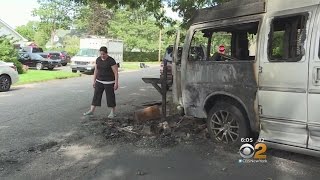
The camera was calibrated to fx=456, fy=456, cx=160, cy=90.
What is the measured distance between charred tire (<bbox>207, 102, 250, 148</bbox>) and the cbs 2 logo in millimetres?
217

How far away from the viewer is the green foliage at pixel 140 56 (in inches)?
2412

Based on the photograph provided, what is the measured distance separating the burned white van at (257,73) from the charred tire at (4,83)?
11.9 metres

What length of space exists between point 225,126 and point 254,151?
30.8 inches

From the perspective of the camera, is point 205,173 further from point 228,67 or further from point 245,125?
point 228,67

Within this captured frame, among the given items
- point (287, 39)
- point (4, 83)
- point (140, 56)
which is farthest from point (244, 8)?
point (140, 56)

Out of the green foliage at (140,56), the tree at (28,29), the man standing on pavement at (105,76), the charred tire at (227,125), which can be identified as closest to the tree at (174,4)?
the man standing on pavement at (105,76)

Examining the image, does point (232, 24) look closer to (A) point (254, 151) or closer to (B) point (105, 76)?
(A) point (254, 151)

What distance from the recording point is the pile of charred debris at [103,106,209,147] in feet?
25.5

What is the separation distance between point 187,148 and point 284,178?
197 centimetres

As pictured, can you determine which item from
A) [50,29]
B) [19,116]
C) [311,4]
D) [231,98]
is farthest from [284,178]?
[50,29]

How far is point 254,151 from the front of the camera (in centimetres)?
658

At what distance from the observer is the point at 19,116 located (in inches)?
432

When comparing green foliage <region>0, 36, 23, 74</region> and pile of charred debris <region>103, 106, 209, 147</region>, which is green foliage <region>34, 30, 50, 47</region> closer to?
green foliage <region>0, 36, 23, 74</region>

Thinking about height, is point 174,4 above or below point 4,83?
above
